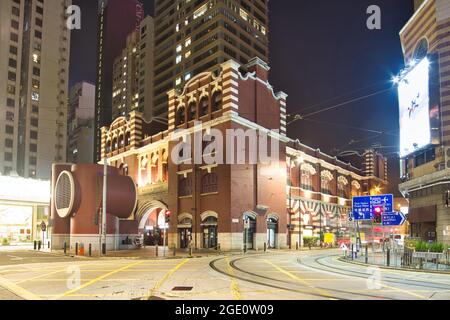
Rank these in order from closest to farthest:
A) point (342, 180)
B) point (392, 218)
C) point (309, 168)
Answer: point (392, 218) → point (309, 168) → point (342, 180)

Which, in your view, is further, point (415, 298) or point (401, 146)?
point (401, 146)

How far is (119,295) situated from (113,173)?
37.6 m

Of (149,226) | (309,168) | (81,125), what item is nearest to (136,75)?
(81,125)

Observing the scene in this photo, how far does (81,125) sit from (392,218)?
163544 millimetres

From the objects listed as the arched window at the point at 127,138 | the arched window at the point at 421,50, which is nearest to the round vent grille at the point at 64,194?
the arched window at the point at 127,138

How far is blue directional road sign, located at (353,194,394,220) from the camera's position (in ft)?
99.7

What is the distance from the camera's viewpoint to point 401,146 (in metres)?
42.8

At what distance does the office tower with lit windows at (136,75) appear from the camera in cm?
13600

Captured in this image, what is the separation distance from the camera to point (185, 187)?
52.9 metres

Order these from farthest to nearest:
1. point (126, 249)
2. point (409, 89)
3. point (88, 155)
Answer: point (88, 155), point (126, 249), point (409, 89)

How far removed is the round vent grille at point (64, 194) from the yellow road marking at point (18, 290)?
93.3 ft

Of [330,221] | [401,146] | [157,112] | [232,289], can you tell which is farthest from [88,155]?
[232,289]

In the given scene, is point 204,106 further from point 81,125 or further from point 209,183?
point 81,125
